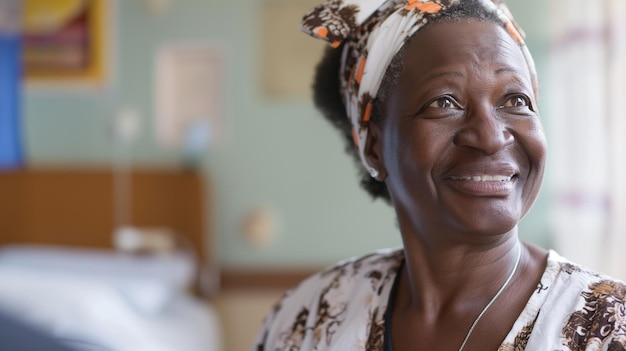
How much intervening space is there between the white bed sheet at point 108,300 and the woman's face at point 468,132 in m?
1.08

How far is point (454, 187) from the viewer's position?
1.03 m

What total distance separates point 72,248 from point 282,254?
972 millimetres

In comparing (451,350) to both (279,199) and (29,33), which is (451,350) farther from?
(29,33)

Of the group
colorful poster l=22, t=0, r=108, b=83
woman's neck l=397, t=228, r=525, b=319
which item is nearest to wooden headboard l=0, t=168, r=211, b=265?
colorful poster l=22, t=0, r=108, b=83

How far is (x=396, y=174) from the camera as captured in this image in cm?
112

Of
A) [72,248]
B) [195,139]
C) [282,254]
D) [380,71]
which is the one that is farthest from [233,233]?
[380,71]

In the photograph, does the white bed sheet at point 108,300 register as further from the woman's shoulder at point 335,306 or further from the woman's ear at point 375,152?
the woman's ear at point 375,152

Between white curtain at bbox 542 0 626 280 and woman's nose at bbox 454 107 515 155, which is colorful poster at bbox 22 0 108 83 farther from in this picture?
woman's nose at bbox 454 107 515 155

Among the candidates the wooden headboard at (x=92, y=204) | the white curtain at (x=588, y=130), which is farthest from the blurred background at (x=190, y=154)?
the white curtain at (x=588, y=130)

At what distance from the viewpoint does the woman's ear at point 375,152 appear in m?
1.19

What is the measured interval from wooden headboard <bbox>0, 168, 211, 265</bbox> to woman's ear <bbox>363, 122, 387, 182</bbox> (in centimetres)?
216

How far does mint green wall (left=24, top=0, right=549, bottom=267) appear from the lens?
3.32 meters

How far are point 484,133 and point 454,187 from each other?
87 millimetres

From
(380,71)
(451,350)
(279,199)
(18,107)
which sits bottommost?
(279,199)
